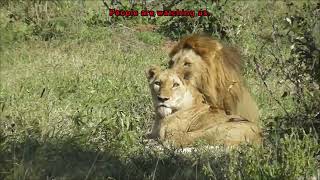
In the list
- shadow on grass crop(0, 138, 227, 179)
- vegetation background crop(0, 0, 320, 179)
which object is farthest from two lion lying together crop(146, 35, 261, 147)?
shadow on grass crop(0, 138, 227, 179)

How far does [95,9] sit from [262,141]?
323 inches

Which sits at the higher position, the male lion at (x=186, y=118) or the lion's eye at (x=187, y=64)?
the lion's eye at (x=187, y=64)

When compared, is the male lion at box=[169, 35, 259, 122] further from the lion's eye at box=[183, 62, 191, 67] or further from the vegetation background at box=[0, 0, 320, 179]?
the vegetation background at box=[0, 0, 320, 179]

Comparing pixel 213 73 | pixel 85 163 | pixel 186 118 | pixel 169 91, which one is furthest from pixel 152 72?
pixel 85 163

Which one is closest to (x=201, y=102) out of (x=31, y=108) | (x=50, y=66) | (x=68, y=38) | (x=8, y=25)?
(x=31, y=108)

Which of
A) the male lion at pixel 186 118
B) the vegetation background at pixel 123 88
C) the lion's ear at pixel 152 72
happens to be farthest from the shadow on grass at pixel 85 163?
the lion's ear at pixel 152 72

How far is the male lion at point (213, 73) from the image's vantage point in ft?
21.4

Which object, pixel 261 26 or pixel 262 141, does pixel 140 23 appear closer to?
pixel 261 26

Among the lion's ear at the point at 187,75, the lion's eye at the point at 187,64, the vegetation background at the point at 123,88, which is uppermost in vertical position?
the lion's eye at the point at 187,64

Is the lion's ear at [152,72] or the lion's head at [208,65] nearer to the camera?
the lion's ear at [152,72]

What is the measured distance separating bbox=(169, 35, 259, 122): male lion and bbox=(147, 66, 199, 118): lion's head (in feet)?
0.57

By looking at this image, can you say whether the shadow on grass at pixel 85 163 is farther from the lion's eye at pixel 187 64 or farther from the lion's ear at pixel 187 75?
Answer: the lion's eye at pixel 187 64

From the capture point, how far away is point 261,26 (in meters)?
12.6

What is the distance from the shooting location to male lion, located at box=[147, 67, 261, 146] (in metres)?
6.10
